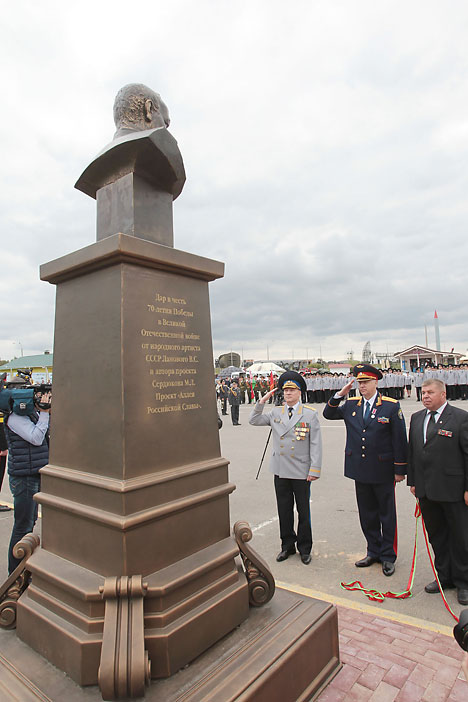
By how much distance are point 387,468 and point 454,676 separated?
173 cm

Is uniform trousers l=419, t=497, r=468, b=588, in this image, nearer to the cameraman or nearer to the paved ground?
the paved ground

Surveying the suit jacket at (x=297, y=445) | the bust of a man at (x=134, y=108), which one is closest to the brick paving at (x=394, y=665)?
the suit jacket at (x=297, y=445)

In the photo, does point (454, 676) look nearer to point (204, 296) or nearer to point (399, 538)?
point (399, 538)

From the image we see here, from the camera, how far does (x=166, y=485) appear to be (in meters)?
2.30

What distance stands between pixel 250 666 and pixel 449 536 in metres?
2.33

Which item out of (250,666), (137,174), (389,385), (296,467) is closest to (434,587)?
(296,467)

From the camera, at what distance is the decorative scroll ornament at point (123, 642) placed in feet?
5.99

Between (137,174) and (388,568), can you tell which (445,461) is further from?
(137,174)

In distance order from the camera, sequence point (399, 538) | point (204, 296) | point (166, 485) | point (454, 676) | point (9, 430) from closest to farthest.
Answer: point (166, 485)
point (454, 676)
point (204, 296)
point (9, 430)
point (399, 538)

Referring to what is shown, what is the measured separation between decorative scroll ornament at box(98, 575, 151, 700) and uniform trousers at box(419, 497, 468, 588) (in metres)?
2.71

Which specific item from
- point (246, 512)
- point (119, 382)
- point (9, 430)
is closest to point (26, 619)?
point (119, 382)

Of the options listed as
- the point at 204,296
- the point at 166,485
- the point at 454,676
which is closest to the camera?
the point at 166,485

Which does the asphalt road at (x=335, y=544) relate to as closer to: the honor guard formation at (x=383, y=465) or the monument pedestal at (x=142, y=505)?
the honor guard formation at (x=383, y=465)

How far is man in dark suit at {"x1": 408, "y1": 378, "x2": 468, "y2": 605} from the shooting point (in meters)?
3.45
